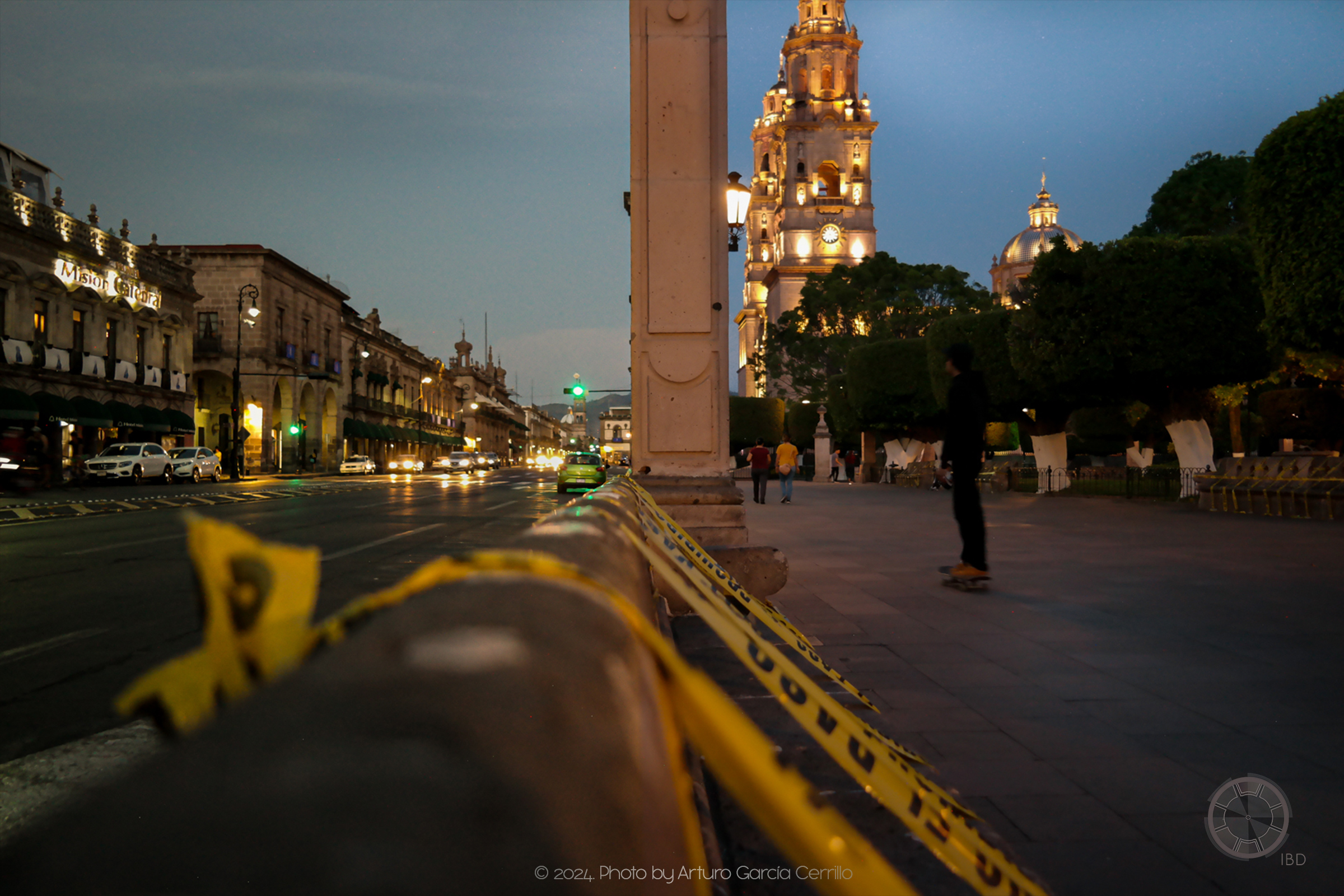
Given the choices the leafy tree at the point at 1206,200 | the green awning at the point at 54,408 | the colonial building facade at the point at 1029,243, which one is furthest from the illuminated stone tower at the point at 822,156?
the green awning at the point at 54,408

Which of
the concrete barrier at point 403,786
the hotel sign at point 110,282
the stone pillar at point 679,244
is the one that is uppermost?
the hotel sign at point 110,282

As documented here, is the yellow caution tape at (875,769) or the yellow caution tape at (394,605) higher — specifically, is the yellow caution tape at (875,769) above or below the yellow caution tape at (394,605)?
below

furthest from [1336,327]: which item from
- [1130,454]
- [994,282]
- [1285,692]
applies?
[994,282]

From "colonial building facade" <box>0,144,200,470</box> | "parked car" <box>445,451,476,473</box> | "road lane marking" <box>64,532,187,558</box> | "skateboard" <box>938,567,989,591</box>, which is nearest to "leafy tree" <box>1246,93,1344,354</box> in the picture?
"skateboard" <box>938,567,989,591</box>

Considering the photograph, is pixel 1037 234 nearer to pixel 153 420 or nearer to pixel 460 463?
pixel 460 463

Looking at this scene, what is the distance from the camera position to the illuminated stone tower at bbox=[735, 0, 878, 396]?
8888 cm

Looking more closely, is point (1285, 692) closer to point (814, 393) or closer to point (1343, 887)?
point (1343, 887)

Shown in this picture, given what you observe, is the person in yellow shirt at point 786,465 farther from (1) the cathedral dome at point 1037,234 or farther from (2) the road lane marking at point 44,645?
(1) the cathedral dome at point 1037,234

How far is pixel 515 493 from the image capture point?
83.3ft

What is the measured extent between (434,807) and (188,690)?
1.13ft

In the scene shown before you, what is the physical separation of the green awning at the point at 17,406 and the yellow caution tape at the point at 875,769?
118ft

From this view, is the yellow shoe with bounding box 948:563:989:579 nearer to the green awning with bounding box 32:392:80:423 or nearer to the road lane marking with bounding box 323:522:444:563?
the road lane marking with bounding box 323:522:444:563

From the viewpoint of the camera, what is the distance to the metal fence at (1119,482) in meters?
23.1

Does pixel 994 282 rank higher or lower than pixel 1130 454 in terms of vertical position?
higher
